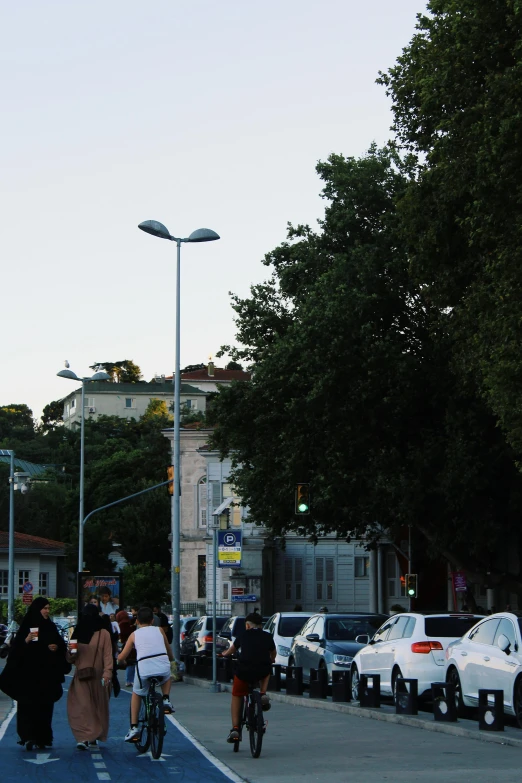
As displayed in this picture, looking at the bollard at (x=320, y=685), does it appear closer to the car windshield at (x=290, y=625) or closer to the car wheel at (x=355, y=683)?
the car wheel at (x=355, y=683)

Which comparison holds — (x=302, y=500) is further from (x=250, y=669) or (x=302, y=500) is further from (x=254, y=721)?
(x=254, y=721)

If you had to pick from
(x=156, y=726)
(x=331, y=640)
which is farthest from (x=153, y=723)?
(x=331, y=640)

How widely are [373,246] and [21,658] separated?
22155mm

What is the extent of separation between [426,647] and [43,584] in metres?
71.9

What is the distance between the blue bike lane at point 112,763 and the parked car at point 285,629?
478 inches

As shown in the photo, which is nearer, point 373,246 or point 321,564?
point 373,246

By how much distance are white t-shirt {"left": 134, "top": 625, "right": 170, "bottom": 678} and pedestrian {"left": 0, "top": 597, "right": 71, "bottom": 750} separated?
121 cm

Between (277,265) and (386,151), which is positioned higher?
(386,151)

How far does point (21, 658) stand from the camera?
15539mm

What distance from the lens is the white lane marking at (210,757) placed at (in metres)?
12.4

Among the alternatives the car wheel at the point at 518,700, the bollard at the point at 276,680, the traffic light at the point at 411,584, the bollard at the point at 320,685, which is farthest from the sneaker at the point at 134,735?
the traffic light at the point at 411,584

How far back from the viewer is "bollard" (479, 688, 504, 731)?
1591cm

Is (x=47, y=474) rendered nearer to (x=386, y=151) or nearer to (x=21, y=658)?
(x=386, y=151)

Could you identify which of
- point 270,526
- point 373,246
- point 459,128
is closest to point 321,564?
point 270,526
